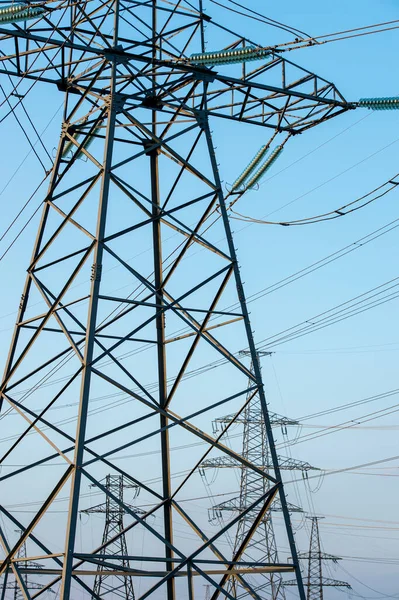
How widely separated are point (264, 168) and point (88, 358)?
26.7 ft

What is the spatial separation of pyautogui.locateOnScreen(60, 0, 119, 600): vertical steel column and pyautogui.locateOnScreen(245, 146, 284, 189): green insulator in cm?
476

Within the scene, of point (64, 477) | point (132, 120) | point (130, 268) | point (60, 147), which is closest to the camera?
point (64, 477)

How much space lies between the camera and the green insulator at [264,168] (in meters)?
19.1

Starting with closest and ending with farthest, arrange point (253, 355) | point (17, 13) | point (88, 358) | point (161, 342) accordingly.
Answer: point (88, 358) → point (253, 355) → point (17, 13) → point (161, 342)

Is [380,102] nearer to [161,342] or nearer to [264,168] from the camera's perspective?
[264,168]

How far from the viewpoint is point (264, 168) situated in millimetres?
19750

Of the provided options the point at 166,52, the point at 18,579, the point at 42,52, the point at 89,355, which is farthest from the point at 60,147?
the point at 18,579

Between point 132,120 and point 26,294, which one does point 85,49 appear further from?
point 26,294

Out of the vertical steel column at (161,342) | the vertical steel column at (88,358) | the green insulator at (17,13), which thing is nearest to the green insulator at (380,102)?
the vertical steel column at (161,342)

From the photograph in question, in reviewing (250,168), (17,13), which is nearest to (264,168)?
(250,168)

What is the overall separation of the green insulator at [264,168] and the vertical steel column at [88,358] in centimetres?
476

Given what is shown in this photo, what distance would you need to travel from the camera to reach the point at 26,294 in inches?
627

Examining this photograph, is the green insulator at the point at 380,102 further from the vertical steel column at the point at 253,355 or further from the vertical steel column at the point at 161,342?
the vertical steel column at the point at 161,342

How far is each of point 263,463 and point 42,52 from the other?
28.0m
